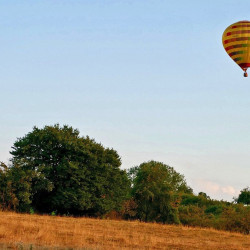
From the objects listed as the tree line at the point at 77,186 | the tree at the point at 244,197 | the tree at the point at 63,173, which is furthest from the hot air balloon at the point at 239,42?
the tree at the point at 244,197

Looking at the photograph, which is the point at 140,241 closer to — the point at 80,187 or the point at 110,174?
the point at 80,187

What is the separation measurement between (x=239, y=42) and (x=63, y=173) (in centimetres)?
2317

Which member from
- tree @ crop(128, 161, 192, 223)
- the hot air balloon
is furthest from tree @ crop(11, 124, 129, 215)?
the hot air balloon

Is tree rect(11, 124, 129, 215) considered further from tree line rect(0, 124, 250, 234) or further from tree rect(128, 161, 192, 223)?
tree rect(128, 161, 192, 223)

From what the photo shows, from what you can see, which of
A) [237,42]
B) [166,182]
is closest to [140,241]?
[237,42]

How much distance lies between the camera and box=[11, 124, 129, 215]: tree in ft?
152

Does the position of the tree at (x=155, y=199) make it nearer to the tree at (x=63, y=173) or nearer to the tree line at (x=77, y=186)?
the tree line at (x=77, y=186)

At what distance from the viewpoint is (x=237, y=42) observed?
38.6 m

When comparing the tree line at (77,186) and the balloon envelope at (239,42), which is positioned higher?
the balloon envelope at (239,42)

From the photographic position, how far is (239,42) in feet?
126

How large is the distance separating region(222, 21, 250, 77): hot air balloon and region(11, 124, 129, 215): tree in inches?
778

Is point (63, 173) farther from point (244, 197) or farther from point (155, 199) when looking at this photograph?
point (244, 197)

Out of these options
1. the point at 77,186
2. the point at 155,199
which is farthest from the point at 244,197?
the point at 77,186

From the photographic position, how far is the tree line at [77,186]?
1781 inches
